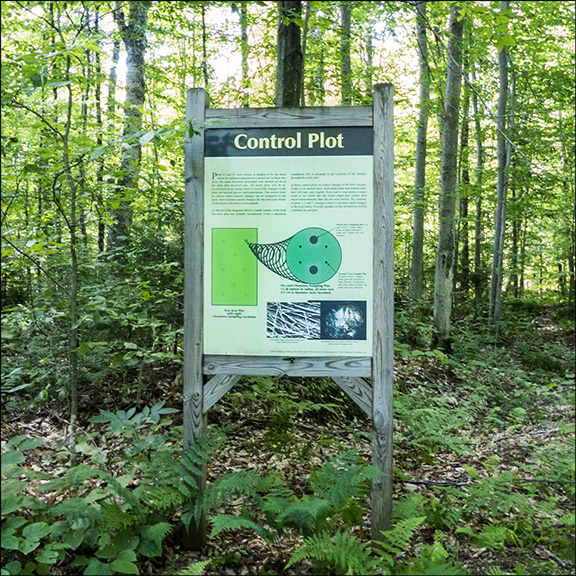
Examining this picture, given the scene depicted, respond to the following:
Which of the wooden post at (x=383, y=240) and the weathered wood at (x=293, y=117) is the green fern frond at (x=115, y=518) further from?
the weathered wood at (x=293, y=117)

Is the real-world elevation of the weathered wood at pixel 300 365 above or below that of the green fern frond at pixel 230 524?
above

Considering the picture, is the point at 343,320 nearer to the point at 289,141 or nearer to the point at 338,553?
the point at 289,141

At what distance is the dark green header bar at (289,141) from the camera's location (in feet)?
11.2

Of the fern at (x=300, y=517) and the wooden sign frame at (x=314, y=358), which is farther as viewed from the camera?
the wooden sign frame at (x=314, y=358)

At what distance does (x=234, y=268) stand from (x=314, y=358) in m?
0.85

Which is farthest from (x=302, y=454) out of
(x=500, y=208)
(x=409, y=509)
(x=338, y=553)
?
(x=500, y=208)

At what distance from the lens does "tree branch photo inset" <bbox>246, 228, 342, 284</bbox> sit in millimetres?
3371

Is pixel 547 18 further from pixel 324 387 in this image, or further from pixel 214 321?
pixel 214 321

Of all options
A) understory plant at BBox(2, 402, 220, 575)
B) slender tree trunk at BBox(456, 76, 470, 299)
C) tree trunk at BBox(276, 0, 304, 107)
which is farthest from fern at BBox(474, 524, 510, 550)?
slender tree trunk at BBox(456, 76, 470, 299)

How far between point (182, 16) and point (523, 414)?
10.2 meters

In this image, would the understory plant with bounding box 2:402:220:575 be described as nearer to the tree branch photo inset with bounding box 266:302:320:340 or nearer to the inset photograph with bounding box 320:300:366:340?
the tree branch photo inset with bounding box 266:302:320:340

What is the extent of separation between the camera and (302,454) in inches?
185

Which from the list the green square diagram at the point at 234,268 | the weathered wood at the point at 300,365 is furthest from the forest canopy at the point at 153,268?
the green square diagram at the point at 234,268

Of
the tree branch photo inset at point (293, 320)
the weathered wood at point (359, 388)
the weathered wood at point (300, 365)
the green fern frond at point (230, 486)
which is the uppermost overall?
the tree branch photo inset at point (293, 320)
